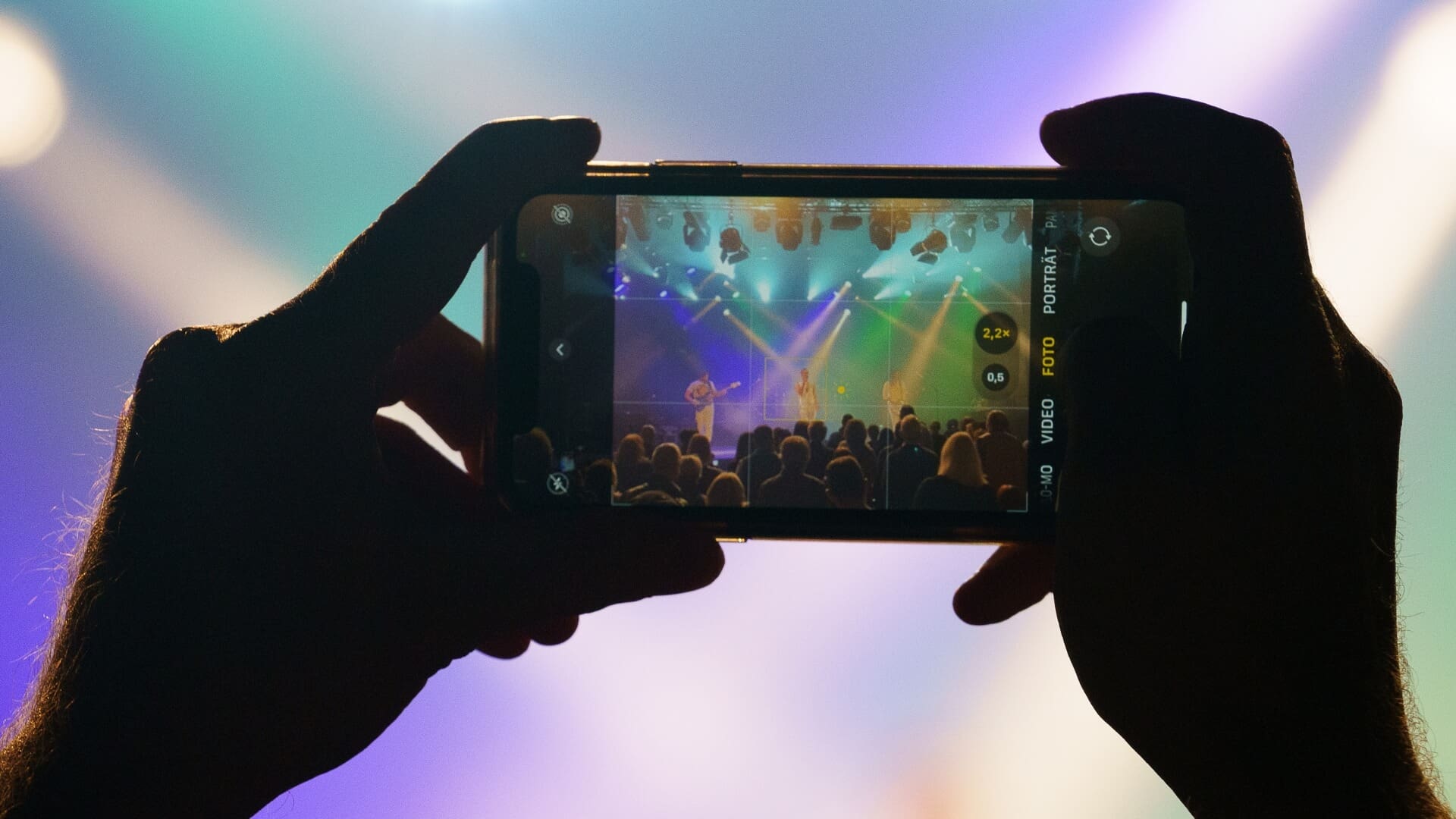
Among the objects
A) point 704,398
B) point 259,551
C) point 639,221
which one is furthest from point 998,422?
point 259,551

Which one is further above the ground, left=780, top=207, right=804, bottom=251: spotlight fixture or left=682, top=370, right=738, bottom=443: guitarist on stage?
left=780, top=207, right=804, bottom=251: spotlight fixture

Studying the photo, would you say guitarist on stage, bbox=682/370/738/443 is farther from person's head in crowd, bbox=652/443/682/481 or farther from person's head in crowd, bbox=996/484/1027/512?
person's head in crowd, bbox=996/484/1027/512

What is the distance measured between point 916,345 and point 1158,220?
23 cm

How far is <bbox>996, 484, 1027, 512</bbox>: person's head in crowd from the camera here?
2.37 ft

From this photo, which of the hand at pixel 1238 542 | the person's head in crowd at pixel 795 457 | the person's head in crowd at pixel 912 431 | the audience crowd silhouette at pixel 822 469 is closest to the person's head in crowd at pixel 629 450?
the audience crowd silhouette at pixel 822 469

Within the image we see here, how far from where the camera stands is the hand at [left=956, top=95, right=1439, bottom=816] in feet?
1.90

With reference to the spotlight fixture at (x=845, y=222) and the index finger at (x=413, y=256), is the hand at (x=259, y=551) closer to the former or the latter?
→ the index finger at (x=413, y=256)

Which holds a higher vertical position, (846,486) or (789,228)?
(789,228)

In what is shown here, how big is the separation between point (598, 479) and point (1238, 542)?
1.64 feet

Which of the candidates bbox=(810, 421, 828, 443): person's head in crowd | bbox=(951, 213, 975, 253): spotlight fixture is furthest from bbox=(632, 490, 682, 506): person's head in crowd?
bbox=(951, 213, 975, 253): spotlight fixture

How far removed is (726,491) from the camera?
29.0 inches

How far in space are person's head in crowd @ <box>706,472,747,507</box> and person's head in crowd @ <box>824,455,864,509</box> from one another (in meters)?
0.08

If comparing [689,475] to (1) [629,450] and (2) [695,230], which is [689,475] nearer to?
(1) [629,450]

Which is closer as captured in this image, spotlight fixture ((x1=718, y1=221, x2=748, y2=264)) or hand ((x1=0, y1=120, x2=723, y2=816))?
hand ((x1=0, y1=120, x2=723, y2=816))
